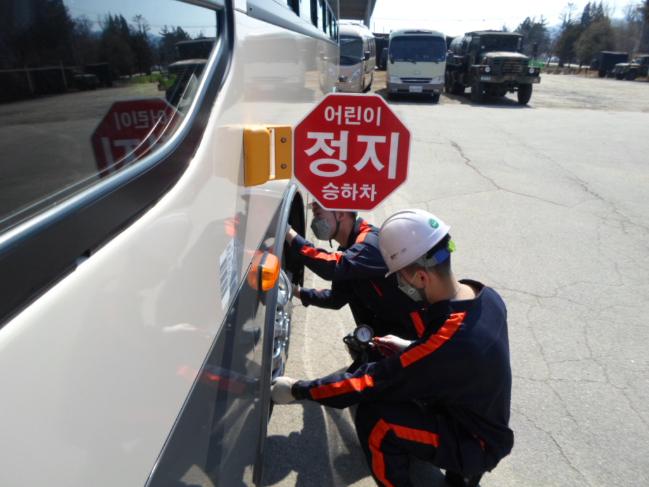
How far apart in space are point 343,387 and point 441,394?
1.30ft

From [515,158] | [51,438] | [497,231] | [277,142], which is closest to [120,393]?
[51,438]

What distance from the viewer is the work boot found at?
7.30 feet

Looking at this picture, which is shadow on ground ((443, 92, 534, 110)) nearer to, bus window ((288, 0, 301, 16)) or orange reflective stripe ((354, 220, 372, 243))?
bus window ((288, 0, 301, 16))

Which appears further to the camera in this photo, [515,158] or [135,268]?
[515,158]

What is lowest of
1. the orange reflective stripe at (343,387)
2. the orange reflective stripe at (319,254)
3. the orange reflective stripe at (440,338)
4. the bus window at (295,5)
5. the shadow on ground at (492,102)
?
the shadow on ground at (492,102)

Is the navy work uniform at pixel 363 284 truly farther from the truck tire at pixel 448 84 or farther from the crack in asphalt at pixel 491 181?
the truck tire at pixel 448 84

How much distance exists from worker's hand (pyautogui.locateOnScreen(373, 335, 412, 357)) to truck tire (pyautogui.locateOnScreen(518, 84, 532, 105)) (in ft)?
58.2

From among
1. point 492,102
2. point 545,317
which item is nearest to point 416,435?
point 545,317

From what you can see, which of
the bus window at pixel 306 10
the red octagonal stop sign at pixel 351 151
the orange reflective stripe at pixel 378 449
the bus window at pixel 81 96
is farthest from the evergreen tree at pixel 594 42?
the bus window at pixel 81 96

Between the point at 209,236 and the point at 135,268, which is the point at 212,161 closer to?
the point at 209,236

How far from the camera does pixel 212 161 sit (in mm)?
1308

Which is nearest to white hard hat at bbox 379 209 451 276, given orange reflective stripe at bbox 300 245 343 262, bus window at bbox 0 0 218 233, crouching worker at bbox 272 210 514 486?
crouching worker at bbox 272 210 514 486

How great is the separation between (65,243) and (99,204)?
0.12 meters

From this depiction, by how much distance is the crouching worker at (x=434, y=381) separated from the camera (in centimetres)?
190
